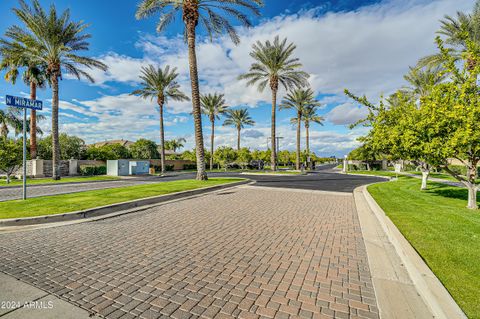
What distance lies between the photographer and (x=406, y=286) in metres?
3.32

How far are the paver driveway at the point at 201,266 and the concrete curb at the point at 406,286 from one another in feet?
0.62

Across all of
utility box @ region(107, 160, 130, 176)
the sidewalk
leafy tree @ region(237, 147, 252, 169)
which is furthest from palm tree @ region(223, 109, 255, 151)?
the sidewalk

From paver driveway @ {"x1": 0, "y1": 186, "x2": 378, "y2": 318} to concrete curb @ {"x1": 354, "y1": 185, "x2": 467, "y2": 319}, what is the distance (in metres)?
0.19

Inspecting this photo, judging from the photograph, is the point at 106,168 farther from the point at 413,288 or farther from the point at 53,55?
the point at 413,288

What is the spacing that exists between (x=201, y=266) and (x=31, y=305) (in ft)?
7.08

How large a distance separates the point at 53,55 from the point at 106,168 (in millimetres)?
15384

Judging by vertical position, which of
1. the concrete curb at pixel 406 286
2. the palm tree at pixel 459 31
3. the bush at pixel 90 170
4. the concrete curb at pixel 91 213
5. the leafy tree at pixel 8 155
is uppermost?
the palm tree at pixel 459 31

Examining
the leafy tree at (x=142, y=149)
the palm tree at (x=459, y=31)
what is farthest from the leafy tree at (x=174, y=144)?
the palm tree at (x=459, y=31)

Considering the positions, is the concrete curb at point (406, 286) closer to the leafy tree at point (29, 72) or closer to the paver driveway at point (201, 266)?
the paver driveway at point (201, 266)

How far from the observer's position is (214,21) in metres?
17.8

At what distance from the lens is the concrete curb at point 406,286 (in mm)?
2668

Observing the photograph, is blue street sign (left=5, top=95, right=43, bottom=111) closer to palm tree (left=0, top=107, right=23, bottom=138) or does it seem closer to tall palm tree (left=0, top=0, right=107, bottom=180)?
tall palm tree (left=0, top=0, right=107, bottom=180)

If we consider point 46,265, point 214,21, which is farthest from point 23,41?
point 46,265

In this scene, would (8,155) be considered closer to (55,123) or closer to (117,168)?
(55,123)
